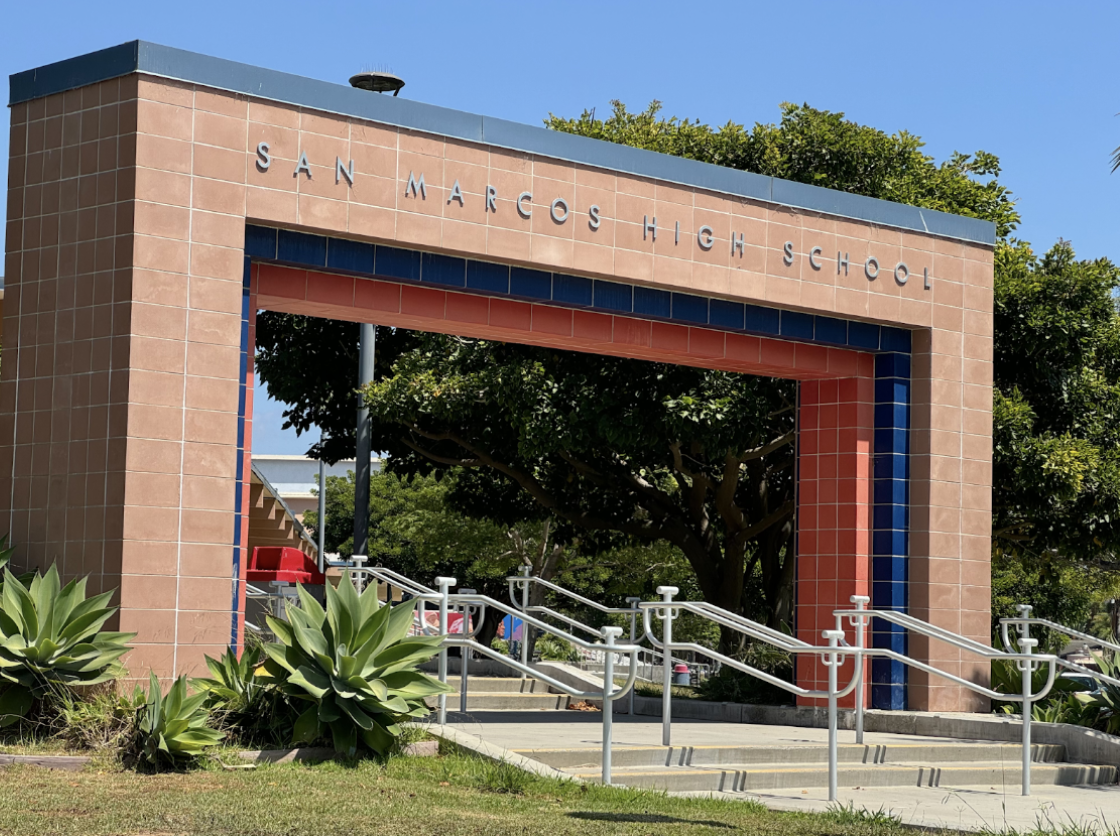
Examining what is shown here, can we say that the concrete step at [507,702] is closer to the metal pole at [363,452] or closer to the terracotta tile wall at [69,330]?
the terracotta tile wall at [69,330]

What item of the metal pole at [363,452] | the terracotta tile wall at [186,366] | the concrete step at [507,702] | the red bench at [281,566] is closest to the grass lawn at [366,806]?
the terracotta tile wall at [186,366]

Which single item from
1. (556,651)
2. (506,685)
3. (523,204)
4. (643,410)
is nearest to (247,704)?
(523,204)

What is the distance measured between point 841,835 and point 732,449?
1064 cm

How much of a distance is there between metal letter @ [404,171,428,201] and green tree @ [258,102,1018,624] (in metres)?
6.63

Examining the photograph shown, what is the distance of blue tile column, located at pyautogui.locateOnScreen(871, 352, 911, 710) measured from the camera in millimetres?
16500

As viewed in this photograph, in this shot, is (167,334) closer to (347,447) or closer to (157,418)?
(157,418)

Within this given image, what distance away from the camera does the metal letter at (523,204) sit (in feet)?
46.7

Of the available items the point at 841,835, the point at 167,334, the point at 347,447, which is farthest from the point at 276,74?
the point at 347,447

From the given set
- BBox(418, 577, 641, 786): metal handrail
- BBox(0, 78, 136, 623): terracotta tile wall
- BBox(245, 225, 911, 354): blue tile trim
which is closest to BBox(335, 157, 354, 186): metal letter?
BBox(245, 225, 911, 354): blue tile trim

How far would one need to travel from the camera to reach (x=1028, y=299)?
20.8 m

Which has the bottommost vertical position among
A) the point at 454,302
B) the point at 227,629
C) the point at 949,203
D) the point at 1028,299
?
the point at 227,629

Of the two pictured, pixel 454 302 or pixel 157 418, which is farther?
pixel 454 302

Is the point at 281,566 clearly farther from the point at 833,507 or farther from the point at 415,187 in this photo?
the point at 415,187

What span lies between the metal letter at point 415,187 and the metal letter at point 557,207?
1.39m
